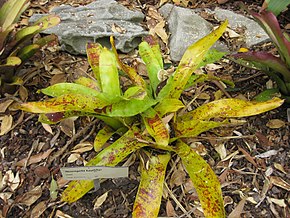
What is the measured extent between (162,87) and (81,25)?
A: 0.63m

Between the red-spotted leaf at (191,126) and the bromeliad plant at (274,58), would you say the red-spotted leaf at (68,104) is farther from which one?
the bromeliad plant at (274,58)

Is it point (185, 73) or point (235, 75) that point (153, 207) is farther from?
point (235, 75)

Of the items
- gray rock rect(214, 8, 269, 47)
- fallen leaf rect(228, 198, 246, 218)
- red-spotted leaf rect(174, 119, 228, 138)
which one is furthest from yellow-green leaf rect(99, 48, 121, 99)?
gray rock rect(214, 8, 269, 47)

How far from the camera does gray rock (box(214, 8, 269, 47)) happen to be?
2.13 metres

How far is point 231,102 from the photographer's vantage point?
1562 mm

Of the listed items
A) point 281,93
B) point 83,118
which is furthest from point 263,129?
point 83,118

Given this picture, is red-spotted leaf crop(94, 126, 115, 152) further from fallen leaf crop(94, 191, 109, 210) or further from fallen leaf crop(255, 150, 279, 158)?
fallen leaf crop(255, 150, 279, 158)

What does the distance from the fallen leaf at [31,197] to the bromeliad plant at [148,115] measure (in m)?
0.15

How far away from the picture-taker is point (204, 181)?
149cm

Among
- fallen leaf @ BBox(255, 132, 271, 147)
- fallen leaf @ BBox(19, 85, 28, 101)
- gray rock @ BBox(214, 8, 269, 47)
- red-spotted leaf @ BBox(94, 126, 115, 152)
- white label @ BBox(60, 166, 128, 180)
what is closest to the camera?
white label @ BBox(60, 166, 128, 180)

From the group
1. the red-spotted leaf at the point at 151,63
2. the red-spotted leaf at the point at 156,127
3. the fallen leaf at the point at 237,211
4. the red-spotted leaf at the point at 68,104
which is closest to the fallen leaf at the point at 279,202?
the fallen leaf at the point at 237,211

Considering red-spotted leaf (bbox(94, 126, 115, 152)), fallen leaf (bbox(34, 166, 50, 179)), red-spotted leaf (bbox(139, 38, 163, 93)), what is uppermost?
red-spotted leaf (bbox(139, 38, 163, 93))

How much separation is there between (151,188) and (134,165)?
0.62 feet

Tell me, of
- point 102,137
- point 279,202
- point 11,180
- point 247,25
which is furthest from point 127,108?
point 247,25
